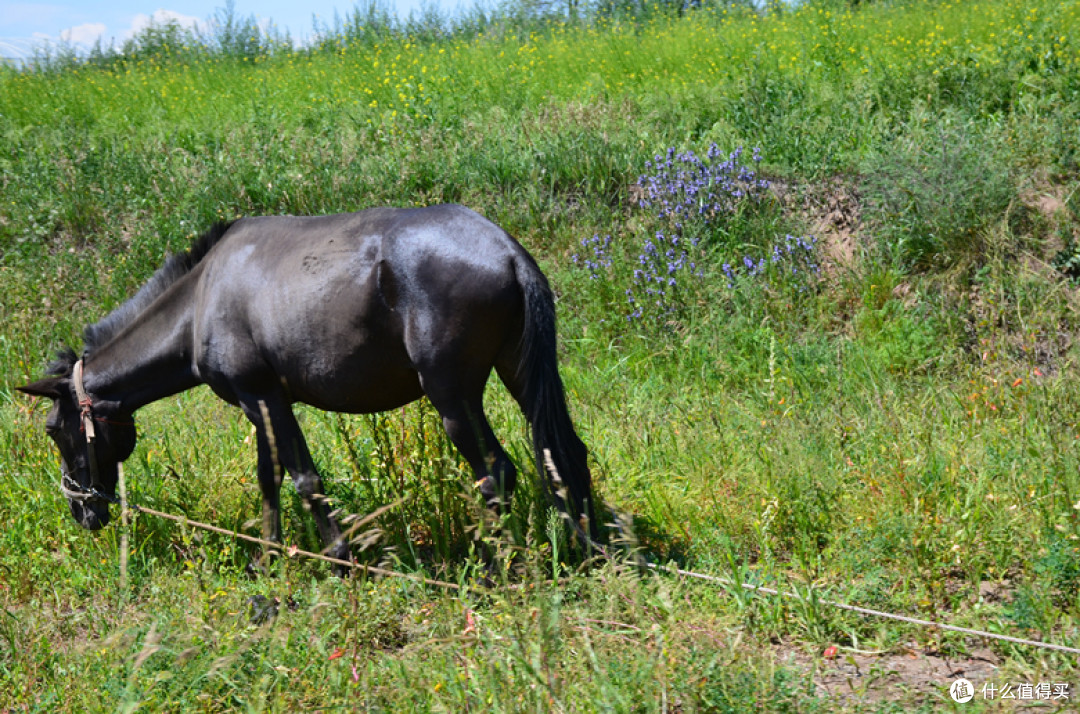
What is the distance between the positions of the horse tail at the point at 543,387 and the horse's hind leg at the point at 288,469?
1112mm

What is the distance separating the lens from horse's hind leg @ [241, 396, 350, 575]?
14.6 ft

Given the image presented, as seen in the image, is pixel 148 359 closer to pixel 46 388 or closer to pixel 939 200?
pixel 46 388

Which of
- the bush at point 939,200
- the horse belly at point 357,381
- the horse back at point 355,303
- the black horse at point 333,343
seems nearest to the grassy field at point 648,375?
the bush at point 939,200

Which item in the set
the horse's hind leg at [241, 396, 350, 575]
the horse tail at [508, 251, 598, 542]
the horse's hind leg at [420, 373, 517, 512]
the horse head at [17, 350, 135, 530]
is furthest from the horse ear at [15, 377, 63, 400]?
the horse tail at [508, 251, 598, 542]

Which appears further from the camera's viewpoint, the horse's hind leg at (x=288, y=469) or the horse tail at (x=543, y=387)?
the horse's hind leg at (x=288, y=469)

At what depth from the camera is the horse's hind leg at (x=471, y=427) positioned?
159 inches

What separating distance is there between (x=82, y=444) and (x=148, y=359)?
59 cm

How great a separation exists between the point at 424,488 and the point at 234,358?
44.7 inches

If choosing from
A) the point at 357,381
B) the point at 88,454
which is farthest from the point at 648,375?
the point at 88,454

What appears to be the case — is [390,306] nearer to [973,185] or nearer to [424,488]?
[424,488]

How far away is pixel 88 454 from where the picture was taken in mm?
4797

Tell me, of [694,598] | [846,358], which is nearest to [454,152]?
[846,358]

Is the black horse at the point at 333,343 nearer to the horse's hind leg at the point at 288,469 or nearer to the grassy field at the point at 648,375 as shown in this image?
the horse's hind leg at the point at 288,469

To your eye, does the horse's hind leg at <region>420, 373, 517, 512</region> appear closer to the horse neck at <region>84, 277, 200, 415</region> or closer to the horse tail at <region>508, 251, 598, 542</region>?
the horse tail at <region>508, 251, 598, 542</region>
